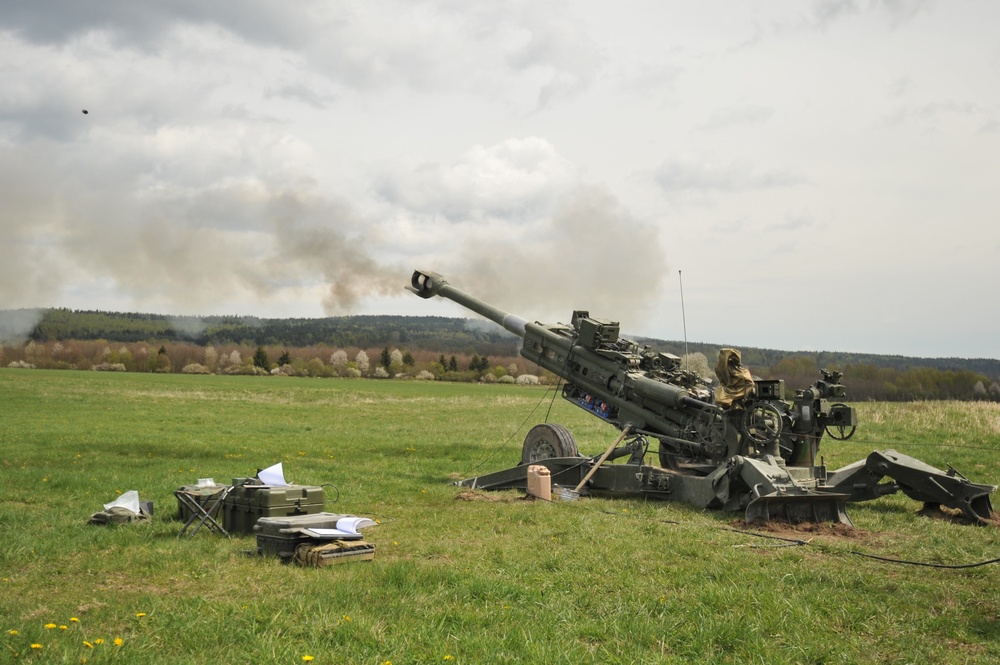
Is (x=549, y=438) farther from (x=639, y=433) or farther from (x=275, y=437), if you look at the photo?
(x=275, y=437)

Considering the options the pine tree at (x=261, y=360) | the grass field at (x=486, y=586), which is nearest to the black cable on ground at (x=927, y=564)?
the grass field at (x=486, y=586)

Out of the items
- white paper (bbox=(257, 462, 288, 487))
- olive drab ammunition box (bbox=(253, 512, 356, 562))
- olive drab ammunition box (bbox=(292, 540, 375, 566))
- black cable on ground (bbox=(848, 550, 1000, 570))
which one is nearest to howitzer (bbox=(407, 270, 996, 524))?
black cable on ground (bbox=(848, 550, 1000, 570))

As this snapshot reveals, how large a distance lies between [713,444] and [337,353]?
78170mm

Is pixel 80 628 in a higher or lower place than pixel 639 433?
lower

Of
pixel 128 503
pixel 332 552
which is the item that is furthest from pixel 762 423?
pixel 128 503

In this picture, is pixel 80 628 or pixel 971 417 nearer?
pixel 80 628

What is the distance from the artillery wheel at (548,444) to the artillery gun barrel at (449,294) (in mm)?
2827

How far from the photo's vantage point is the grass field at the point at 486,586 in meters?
6.50

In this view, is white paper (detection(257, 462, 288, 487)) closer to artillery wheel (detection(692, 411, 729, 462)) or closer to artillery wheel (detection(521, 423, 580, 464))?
artillery wheel (detection(521, 423, 580, 464))

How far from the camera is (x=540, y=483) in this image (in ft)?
46.8

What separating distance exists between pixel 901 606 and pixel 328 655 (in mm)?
4845

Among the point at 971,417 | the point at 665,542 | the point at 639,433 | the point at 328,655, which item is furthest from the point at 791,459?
the point at 971,417

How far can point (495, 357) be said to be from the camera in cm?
8556

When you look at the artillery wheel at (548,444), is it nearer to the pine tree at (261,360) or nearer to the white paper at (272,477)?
the white paper at (272,477)
